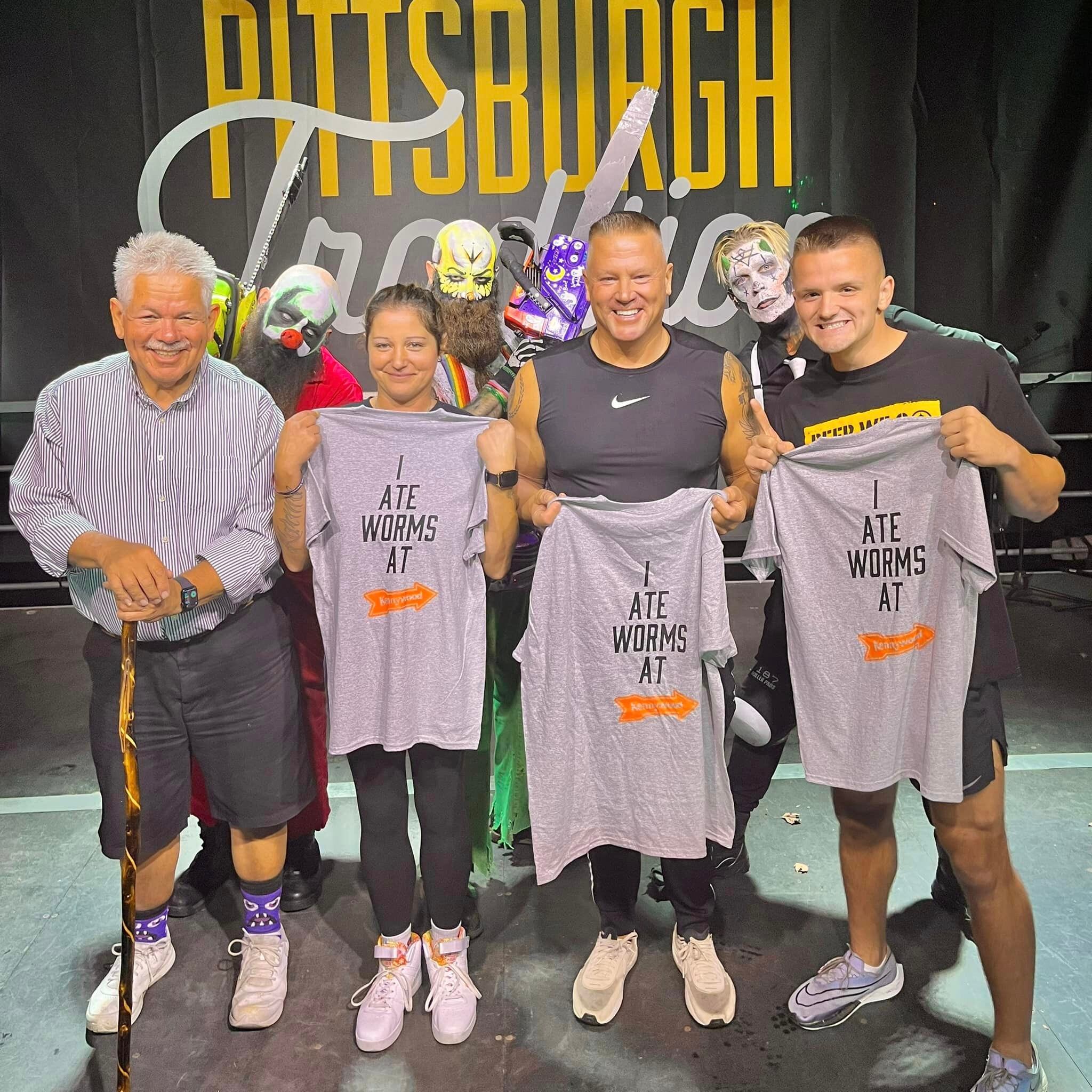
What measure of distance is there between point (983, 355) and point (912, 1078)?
143 cm

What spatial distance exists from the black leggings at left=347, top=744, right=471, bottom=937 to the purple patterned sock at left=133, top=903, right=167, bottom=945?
21.5 inches

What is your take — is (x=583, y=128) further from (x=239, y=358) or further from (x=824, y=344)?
(x=824, y=344)

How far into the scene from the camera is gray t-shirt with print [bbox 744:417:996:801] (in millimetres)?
1779

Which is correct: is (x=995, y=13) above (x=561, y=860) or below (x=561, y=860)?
above

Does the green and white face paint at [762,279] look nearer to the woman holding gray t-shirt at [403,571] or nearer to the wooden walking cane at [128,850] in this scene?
the woman holding gray t-shirt at [403,571]

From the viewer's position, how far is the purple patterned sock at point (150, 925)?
221cm

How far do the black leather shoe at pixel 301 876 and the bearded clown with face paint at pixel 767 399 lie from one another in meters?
1.09

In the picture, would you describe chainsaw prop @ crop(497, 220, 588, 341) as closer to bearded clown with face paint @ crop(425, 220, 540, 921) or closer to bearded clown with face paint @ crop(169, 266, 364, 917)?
bearded clown with face paint @ crop(425, 220, 540, 921)

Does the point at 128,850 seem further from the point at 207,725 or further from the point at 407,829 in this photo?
the point at 407,829

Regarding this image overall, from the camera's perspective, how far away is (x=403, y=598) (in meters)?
1.96

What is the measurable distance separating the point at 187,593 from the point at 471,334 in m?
1.10

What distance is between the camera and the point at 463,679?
6.57 ft

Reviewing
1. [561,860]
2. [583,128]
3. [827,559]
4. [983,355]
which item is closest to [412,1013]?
[561,860]

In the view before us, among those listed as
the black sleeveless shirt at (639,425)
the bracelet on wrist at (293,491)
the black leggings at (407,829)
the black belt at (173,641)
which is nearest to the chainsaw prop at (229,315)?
the bracelet on wrist at (293,491)
